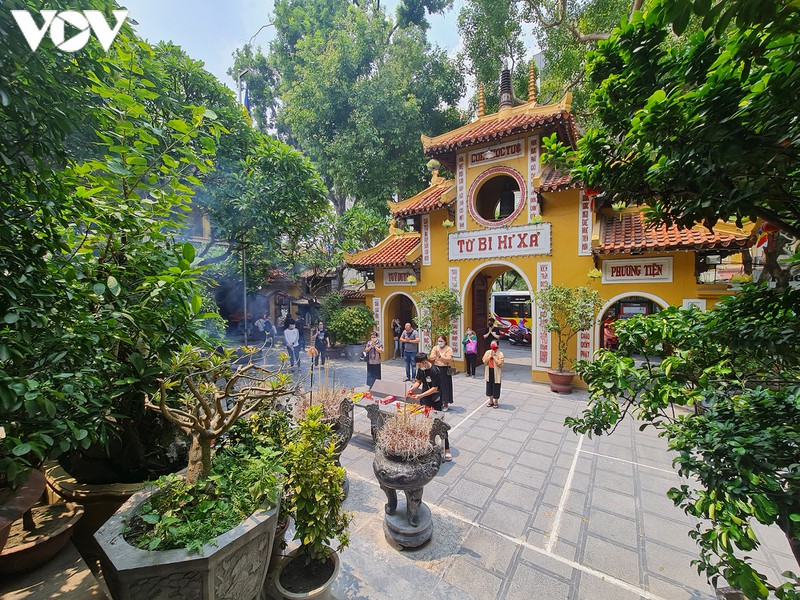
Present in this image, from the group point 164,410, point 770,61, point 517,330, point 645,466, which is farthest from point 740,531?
point 517,330

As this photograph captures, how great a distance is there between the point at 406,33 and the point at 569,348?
1701 centimetres

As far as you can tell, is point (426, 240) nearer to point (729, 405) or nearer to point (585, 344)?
point (585, 344)

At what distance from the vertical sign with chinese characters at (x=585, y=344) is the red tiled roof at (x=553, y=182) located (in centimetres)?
370

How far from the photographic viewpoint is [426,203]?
1072 centimetres

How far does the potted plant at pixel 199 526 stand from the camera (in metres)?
1.78

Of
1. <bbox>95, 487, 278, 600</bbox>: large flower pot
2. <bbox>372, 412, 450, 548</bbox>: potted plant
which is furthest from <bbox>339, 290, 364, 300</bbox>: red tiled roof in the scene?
<bbox>95, 487, 278, 600</bbox>: large flower pot

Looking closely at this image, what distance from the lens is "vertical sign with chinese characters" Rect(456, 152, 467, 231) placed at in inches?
397

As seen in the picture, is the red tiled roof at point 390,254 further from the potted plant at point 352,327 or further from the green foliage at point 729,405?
the green foliage at point 729,405

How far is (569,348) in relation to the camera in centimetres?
872

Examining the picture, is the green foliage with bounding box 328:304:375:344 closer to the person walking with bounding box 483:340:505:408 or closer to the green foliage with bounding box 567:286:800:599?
the person walking with bounding box 483:340:505:408

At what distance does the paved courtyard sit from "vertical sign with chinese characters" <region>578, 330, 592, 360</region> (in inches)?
108

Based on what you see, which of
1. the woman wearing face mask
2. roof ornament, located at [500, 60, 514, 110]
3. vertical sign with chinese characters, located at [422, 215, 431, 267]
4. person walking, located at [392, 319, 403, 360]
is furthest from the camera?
person walking, located at [392, 319, 403, 360]

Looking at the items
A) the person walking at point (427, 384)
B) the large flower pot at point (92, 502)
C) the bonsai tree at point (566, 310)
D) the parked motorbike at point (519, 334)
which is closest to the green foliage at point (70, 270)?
the large flower pot at point (92, 502)

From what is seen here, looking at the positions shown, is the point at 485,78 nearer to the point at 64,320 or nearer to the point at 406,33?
the point at 406,33
